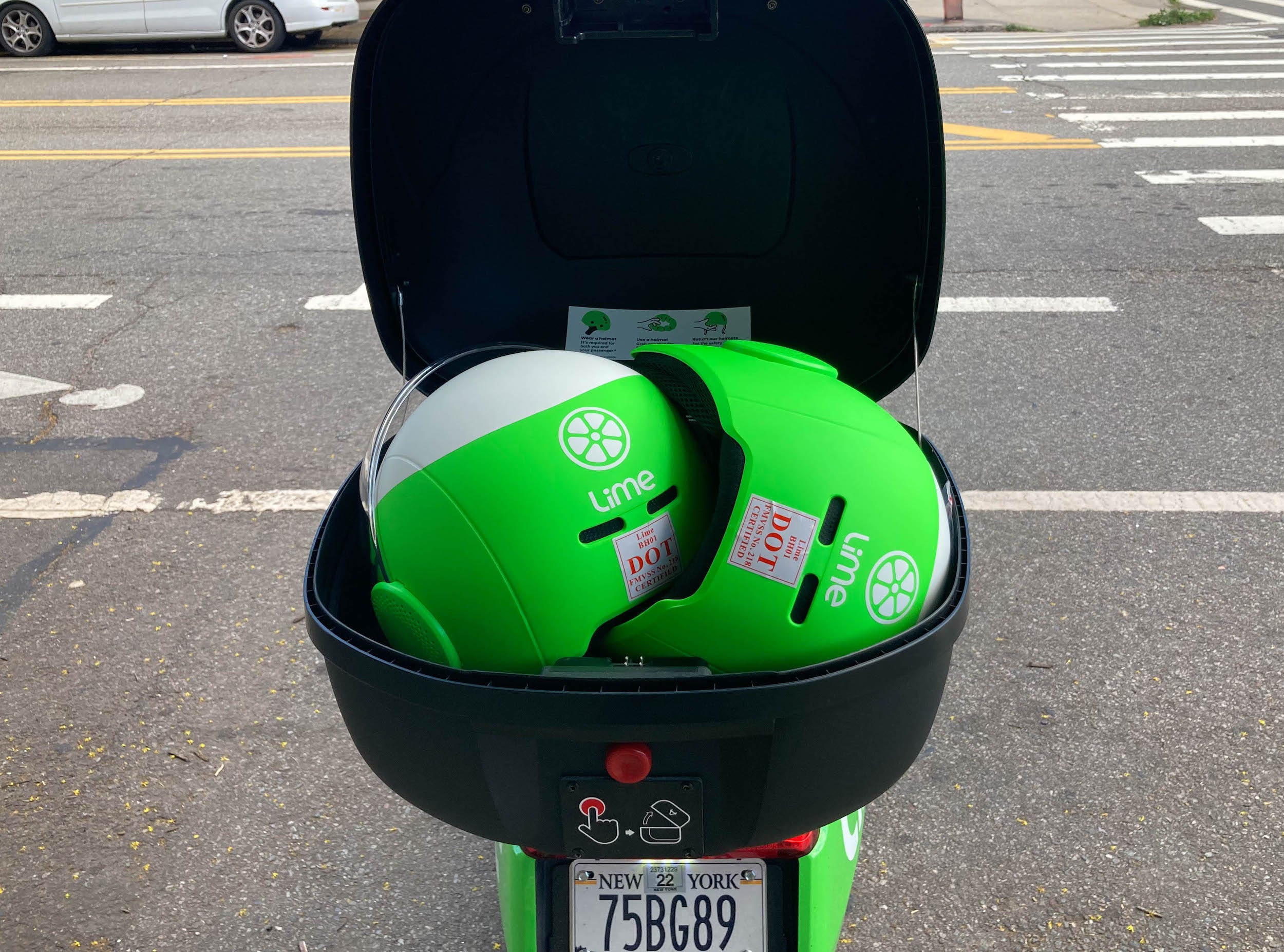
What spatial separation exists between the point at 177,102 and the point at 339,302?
7.53 meters

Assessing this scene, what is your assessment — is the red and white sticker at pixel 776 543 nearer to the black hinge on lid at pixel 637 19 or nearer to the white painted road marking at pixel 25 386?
the black hinge on lid at pixel 637 19

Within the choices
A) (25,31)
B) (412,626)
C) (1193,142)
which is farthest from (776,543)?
(25,31)

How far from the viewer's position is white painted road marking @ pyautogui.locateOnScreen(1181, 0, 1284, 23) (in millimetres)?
18812

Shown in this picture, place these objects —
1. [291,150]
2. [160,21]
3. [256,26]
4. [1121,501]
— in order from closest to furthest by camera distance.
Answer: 1. [1121,501]
2. [291,150]
3. [160,21]
4. [256,26]

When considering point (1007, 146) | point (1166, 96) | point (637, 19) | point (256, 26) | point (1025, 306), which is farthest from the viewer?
point (256, 26)

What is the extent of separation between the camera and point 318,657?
3297 mm

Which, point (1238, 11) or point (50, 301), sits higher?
point (1238, 11)

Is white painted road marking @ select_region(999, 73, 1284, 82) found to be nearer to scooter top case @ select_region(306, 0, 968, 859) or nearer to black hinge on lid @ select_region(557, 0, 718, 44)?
scooter top case @ select_region(306, 0, 968, 859)

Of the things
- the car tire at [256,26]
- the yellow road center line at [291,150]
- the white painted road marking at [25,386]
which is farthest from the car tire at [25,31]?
the white painted road marking at [25,386]

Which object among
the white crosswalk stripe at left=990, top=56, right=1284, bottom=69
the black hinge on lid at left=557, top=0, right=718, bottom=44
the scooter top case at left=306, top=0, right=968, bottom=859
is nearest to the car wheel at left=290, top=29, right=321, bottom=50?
the white crosswalk stripe at left=990, top=56, right=1284, bottom=69

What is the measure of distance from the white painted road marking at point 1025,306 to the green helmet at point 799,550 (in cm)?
473

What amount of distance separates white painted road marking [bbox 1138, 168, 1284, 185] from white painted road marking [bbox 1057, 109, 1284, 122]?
199cm

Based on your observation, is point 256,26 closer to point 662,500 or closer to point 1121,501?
point 1121,501

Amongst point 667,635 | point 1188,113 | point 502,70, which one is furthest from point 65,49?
point 667,635
